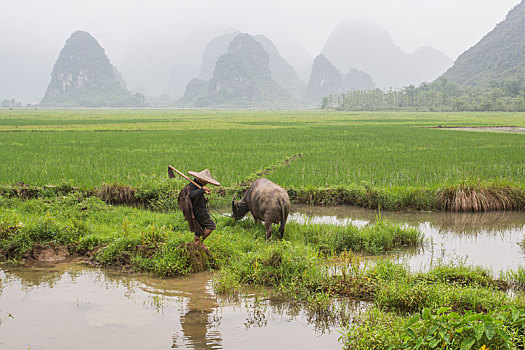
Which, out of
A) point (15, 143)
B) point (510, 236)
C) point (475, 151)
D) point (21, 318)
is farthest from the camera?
point (15, 143)

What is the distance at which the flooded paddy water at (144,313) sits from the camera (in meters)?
3.59

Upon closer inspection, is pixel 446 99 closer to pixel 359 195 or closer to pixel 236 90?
pixel 359 195

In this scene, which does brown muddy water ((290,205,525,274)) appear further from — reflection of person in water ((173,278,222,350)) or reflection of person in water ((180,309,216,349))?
reflection of person in water ((180,309,216,349))

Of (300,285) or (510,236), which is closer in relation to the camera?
(300,285)

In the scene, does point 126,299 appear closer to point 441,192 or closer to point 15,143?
point 441,192

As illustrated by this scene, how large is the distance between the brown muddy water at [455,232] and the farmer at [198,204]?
7.14 ft

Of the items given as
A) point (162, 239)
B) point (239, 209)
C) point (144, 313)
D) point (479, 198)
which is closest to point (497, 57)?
point (479, 198)

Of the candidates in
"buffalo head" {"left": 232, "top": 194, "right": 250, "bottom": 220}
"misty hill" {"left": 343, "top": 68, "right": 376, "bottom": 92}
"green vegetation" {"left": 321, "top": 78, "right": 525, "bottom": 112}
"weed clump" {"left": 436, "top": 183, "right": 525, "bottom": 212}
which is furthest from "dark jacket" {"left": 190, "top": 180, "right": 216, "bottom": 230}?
"misty hill" {"left": 343, "top": 68, "right": 376, "bottom": 92}

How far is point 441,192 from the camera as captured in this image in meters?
8.43

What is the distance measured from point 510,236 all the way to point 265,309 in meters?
4.77

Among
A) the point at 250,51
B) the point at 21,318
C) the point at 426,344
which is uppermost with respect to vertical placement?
the point at 250,51

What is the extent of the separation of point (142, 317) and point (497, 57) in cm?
10424

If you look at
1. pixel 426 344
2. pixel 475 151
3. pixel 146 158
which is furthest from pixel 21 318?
pixel 475 151

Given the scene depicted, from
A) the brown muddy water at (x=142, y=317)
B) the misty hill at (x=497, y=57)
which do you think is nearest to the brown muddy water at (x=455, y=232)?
the brown muddy water at (x=142, y=317)
